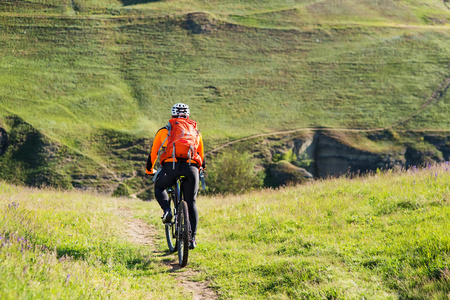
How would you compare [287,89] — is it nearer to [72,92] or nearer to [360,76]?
[360,76]

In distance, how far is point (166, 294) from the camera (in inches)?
257

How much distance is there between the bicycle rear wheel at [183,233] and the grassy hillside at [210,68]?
4914 centimetres

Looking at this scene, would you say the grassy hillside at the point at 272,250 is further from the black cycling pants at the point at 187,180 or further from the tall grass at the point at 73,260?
the black cycling pants at the point at 187,180

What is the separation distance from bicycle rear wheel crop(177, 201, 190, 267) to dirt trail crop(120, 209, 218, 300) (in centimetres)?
21

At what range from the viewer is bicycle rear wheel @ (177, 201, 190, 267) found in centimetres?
755

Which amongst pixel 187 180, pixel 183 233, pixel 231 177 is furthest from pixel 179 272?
pixel 231 177

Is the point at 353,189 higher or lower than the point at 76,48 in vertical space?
lower

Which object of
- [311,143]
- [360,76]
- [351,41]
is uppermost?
[351,41]

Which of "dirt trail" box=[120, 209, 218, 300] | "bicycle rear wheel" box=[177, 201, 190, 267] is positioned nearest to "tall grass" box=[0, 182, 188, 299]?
"dirt trail" box=[120, 209, 218, 300]

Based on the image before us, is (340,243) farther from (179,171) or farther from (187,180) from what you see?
(179,171)

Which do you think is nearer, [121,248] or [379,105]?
[121,248]

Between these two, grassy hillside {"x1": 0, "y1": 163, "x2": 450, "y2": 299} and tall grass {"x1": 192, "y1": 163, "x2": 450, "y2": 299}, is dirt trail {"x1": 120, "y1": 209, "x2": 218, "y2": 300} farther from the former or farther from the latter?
tall grass {"x1": 192, "y1": 163, "x2": 450, "y2": 299}

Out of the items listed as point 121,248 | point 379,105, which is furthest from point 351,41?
point 121,248

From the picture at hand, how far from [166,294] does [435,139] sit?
66673 mm
